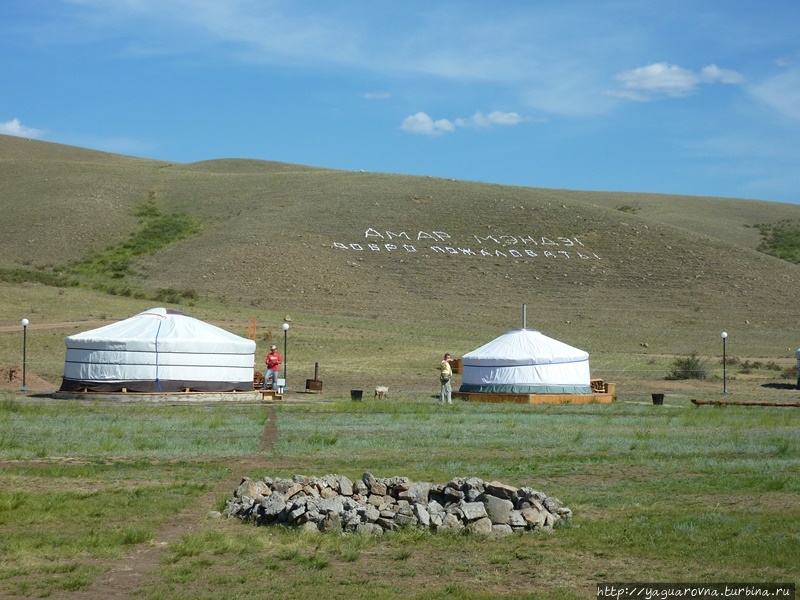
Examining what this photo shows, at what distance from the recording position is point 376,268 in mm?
55594

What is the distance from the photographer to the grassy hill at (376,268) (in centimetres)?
4056

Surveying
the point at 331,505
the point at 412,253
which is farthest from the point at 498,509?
the point at 412,253

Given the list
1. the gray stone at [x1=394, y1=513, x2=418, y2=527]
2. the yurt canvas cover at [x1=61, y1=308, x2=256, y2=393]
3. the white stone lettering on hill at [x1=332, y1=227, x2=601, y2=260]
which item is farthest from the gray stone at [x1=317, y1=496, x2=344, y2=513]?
the white stone lettering on hill at [x1=332, y1=227, x2=601, y2=260]

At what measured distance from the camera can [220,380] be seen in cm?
2505

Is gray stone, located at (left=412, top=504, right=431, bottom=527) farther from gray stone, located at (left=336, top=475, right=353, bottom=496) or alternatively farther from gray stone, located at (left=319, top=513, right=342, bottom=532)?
gray stone, located at (left=336, top=475, right=353, bottom=496)

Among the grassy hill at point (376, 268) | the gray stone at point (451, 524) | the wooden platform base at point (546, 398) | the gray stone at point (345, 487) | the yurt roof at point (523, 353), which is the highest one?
the grassy hill at point (376, 268)

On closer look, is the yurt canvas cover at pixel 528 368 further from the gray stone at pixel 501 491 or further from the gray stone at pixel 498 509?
the gray stone at pixel 498 509

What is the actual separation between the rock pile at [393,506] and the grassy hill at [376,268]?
19422mm

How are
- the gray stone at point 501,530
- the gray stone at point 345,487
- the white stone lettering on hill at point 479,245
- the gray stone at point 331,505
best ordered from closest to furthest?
the gray stone at point 501,530, the gray stone at point 331,505, the gray stone at point 345,487, the white stone lettering on hill at point 479,245

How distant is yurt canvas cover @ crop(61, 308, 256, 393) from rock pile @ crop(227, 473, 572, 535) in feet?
48.0

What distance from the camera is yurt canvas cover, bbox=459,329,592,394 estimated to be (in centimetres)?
2561

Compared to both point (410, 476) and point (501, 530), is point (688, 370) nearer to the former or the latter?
point (410, 476)

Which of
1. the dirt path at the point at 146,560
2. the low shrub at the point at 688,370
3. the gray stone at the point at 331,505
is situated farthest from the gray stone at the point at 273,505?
the low shrub at the point at 688,370

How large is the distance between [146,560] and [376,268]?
47.3m
